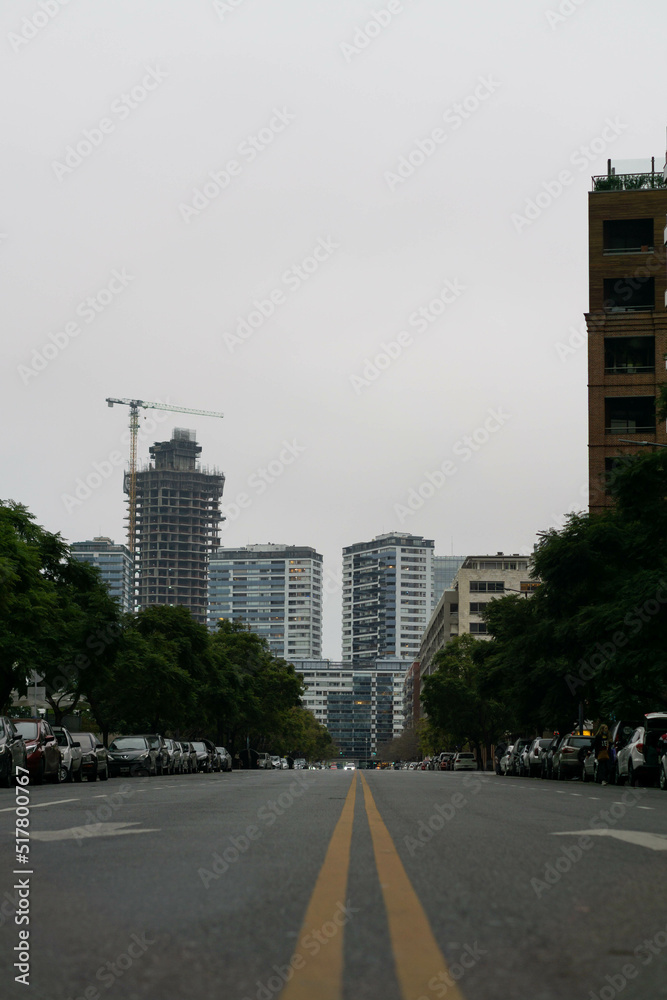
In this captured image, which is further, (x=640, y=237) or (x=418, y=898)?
(x=640, y=237)

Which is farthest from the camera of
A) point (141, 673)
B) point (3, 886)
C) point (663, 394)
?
point (141, 673)

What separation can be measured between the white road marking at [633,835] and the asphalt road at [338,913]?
0.04 meters

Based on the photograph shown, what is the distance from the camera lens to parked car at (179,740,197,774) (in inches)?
2012

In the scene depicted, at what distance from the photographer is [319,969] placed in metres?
4.33

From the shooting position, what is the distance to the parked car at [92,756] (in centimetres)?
3615

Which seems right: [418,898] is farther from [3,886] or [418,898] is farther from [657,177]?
[657,177]

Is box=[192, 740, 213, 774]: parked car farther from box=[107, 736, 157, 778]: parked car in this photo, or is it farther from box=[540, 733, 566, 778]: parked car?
box=[540, 733, 566, 778]: parked car

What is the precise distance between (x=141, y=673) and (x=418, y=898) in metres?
49.8

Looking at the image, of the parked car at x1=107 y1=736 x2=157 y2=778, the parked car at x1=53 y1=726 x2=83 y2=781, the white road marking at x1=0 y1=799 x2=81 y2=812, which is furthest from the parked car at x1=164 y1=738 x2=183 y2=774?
the white road marking at x1=0 y1=799 x2=81 y2=812

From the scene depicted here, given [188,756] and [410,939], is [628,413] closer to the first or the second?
[188,756]

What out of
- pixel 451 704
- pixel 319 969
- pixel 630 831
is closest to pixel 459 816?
pixel 630 831

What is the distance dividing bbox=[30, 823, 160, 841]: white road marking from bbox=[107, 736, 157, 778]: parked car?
107 feet

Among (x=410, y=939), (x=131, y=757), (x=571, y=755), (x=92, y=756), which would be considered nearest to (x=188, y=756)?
(x=131, y=757)

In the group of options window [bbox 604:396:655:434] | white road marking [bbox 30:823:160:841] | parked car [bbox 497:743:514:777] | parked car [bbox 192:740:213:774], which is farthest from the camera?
window [bbox 604:396:655:434]
